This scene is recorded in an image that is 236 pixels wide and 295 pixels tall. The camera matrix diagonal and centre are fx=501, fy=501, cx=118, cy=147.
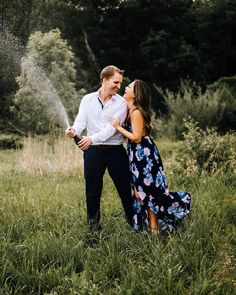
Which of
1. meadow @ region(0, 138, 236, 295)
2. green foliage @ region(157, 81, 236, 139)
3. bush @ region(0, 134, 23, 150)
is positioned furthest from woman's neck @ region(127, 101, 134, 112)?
bush @ region(0, 134, 23, 150)

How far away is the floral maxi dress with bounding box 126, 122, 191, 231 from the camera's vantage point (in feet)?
15.2

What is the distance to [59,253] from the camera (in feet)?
13.3

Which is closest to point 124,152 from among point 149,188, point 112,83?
point 149,188

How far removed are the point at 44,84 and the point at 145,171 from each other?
11.4 metres

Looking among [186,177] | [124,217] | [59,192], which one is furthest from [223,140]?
[124,217]

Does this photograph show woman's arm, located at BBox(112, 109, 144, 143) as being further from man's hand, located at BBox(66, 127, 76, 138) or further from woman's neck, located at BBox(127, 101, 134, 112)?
man's hand, located at BBox(66, 127, 76, 138)

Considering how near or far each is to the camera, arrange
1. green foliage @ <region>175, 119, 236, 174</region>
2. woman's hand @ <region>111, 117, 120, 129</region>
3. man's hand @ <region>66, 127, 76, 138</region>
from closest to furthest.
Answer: man's hand @ <region>66, 127, 76, 138</region> → woman's hand @ <region>111, 117, 120, 129</region> → green foliage @ <region>175, 119, 236, 174</region>

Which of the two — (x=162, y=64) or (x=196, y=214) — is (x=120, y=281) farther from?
(x=162, y=64)

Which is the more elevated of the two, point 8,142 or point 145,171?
point 145,171

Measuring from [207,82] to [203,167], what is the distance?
19.3m

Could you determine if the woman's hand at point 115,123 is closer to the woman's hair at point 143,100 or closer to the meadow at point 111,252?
the woman's hair at point 143,100

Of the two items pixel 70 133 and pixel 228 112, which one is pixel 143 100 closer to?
pixel 70 133

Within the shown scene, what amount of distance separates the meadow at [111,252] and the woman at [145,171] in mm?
147

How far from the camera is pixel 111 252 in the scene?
4125mm
